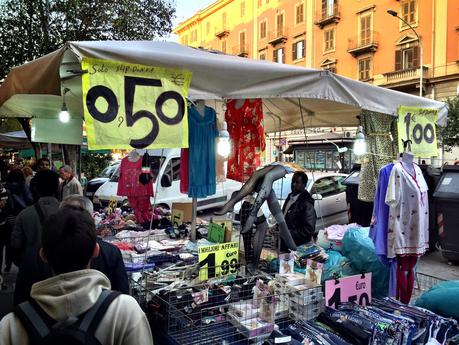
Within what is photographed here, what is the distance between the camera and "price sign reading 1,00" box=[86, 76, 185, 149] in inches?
107

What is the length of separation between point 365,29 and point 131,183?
90.8 ft

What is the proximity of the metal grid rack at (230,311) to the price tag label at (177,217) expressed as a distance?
7.71ft

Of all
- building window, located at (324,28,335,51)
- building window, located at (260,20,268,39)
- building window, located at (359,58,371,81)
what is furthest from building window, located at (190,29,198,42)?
building window, located at (359,58,371,81)

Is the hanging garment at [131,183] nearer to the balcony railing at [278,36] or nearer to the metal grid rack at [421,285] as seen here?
the metal grid rack at [421,285]

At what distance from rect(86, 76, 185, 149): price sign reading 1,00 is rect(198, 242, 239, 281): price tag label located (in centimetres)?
101

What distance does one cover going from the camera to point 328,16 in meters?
31.6

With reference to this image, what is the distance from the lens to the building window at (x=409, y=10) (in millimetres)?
26447

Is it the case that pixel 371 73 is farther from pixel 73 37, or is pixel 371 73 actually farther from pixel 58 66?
pixel 58 66

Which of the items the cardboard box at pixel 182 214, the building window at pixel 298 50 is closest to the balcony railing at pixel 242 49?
the building window at pixel 298 50

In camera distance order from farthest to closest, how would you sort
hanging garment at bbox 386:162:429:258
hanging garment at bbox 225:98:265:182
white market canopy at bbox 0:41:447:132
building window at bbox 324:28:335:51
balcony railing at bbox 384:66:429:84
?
building window at bbox 324:28:335:51 → balcony railing at bbox 384:66:429:84 → hanging garment at bbox 225:98:265:182 → hanging garment at bbox 386:162:429:258 → white market canopy at bbox 0:41:447:132

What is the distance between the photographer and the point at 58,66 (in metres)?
2.94

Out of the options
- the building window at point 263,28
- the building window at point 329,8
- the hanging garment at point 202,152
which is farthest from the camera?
the building window at point 263,28

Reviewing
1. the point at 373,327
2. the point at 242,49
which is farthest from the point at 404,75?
the point at 373,327

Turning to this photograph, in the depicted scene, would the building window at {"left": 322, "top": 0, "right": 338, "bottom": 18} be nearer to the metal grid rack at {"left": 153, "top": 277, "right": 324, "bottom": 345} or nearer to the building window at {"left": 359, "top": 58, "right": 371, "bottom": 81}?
the building window at {"left": 359, "top": 58, "right": 371, "bottom": 81}
